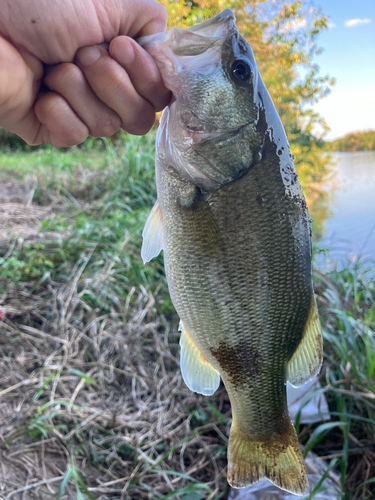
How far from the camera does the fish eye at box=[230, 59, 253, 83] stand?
1004 mm

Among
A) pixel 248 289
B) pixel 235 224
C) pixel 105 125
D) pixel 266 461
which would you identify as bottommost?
pixel 266 461

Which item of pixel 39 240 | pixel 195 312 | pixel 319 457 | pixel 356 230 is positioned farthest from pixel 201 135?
pixel 356 230

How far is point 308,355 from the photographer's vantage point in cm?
112

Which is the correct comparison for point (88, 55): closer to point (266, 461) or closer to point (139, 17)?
point (139, 17)

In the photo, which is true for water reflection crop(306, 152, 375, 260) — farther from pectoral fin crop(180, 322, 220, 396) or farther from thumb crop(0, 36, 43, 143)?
thumb crop(0, 36, 43, 143)

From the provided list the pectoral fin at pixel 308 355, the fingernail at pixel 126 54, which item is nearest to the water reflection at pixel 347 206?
the pectoral fin at pixel 308 355

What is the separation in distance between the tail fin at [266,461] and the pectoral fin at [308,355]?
200 millimetres

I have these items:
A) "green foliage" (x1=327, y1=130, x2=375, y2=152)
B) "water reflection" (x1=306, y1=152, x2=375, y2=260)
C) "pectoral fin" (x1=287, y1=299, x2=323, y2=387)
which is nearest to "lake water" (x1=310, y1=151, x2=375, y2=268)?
"water reflection" (x1=306, y1=152, x2=375, y2=260)

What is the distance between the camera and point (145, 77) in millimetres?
1062

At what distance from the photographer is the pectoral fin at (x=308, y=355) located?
3.58ft

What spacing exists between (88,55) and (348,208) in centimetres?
397

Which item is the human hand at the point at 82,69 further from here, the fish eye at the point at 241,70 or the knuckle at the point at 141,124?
the fish eye at the point at 241,70

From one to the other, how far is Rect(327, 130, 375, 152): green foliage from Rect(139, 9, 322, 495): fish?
355 cm

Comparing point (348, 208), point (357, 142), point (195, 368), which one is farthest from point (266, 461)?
point (357, 142)
